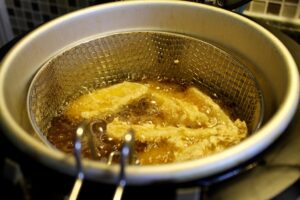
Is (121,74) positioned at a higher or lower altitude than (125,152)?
lower

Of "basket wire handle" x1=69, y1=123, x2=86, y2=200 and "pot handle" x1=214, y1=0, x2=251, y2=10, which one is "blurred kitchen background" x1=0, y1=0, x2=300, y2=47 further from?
"basket wire handle" x1=69, y1=123, x2=86, y2=200

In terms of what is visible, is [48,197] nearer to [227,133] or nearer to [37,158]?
[37,158]

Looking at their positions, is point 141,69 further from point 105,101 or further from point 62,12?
point 62,12

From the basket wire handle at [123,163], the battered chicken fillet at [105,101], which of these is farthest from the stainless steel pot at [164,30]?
the battered chicken fillet at [105,101]

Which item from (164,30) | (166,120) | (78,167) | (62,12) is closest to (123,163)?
(78,167)

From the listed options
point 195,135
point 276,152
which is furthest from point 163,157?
point 276,152
